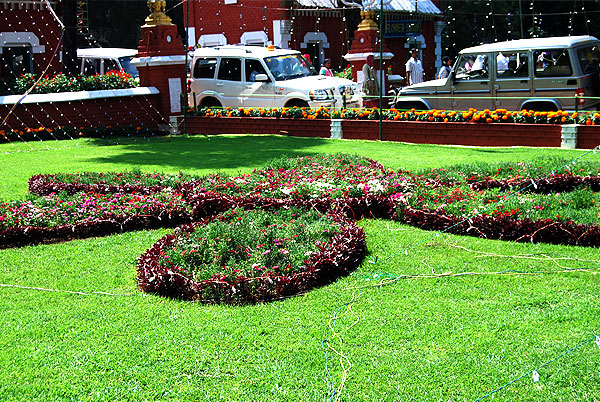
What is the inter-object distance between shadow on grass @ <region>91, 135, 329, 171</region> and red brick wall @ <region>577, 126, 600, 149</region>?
5.10 metres

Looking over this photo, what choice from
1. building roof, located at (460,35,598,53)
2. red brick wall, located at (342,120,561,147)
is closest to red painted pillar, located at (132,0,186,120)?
red brick wall, located at (342,120,561,147)

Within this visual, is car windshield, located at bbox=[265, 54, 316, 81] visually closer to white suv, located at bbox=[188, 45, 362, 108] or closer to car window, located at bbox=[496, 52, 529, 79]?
white suv, located at bbox=[188, 45, 362, 108]

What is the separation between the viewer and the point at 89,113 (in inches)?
703

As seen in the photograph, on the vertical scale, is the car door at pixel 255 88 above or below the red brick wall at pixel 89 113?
above

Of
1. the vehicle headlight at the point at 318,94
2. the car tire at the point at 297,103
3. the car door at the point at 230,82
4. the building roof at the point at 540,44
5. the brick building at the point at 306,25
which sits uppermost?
the brick building at the point at 306,25

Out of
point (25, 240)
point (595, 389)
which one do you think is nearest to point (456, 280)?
point (595, 389)

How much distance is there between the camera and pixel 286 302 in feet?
19.1

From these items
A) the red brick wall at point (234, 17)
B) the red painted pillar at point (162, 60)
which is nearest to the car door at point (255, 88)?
the red painted pillar at point (162, 60)

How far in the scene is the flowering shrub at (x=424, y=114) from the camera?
44.2 feet

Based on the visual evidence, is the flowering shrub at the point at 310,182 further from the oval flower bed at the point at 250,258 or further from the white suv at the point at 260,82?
the white suv at the point at 260,82

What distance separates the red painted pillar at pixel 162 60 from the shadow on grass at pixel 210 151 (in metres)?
2.05

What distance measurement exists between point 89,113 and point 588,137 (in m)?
12.0

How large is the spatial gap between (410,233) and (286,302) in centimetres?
242

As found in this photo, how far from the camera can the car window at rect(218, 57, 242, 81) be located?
19.0m
